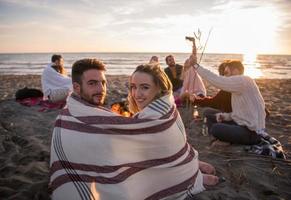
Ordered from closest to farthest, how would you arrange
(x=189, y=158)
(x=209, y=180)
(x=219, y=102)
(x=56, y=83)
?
1. (x=189, y=158)
2. (x=209, y=180)
3. (x=219, y=102)
4. (x=56, y=83)

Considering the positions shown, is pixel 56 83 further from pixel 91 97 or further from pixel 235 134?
pixel 91 97

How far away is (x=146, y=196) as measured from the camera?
258 centimetres

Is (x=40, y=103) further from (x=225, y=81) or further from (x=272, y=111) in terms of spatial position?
(x=272, y=111)

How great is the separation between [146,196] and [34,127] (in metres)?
4.11

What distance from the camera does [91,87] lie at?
2771 mm

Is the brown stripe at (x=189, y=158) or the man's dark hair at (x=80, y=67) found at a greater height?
the man's dark hair at (x=80, y=67)

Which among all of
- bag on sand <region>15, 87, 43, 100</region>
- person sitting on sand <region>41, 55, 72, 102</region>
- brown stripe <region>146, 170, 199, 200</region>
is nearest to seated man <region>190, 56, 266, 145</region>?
brown stripe <region>146, 170, 199, 200</region>

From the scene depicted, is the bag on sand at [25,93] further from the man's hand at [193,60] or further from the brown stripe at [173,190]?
the brown stripe at [173,190]

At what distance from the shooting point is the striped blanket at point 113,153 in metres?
2.38

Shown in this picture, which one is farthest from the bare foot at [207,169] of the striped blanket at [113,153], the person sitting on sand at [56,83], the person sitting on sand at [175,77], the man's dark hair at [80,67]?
the person sitting on sand at [56,83]

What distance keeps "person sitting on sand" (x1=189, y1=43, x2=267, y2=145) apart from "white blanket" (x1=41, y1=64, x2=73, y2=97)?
4.74m

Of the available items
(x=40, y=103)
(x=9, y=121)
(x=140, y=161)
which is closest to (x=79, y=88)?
(x=140, y=161)

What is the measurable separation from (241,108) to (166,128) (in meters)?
2.54

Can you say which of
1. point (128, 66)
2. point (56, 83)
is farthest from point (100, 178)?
point (128, 66)
